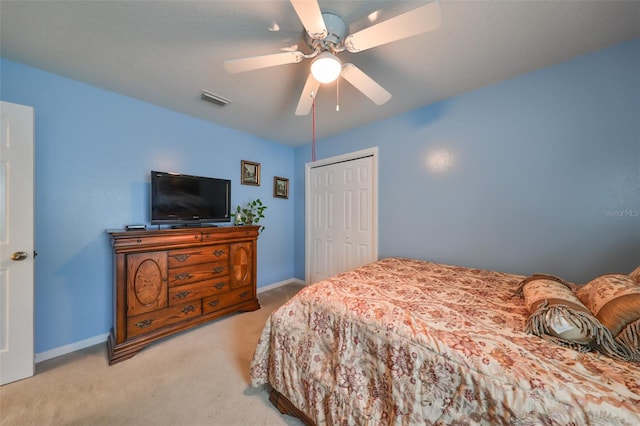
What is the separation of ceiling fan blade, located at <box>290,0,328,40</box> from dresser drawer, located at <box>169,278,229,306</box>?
7.82 feet

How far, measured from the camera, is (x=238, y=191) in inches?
123

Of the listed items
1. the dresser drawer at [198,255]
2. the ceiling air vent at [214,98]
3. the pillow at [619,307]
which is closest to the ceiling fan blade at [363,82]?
the ceiling air vent at [214,98]

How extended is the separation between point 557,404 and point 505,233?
171cm

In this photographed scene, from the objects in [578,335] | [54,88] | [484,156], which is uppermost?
[54,88]

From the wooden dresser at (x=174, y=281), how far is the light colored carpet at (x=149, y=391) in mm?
187

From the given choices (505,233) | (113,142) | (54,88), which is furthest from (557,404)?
(54,88)

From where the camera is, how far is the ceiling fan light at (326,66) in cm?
123

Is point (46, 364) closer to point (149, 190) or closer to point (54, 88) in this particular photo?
point (149, 190)

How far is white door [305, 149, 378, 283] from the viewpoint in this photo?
2.91 m

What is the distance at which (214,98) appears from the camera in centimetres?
220

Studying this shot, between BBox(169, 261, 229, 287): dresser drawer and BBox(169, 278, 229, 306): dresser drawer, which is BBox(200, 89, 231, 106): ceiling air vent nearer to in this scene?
BBox(169, 261, 229, 287): dresser drawer

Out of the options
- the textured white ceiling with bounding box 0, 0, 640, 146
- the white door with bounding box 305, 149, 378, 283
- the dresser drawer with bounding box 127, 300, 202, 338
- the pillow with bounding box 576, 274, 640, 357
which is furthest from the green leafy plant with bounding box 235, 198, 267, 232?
the pillow with bounding box 576, 274, 640, 357

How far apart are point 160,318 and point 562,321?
108 inches

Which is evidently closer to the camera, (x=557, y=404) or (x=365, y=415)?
(x=557, y=404)
